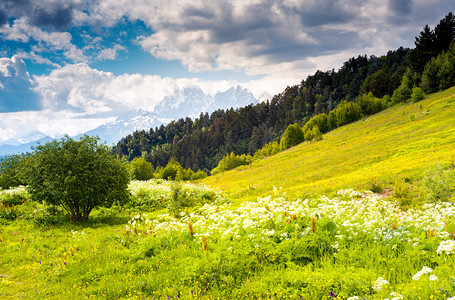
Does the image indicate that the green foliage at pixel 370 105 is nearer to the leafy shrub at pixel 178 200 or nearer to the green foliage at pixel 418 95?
the green foliage at pixel 418 95

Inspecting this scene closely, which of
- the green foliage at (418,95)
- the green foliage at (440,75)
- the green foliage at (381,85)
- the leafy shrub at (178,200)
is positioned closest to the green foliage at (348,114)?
the green foliage at (440,75)

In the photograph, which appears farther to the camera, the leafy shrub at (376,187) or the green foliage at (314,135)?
the green foliage at (314,135)

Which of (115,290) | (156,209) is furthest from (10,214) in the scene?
(115,290)

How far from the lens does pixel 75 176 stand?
1634 cm

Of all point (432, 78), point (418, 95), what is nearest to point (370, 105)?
point (432, 78)

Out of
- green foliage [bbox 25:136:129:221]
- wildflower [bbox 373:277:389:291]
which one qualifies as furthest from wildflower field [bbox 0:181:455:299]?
green foliage [bbox 25:136:129:221]

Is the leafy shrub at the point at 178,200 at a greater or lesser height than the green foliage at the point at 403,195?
greater

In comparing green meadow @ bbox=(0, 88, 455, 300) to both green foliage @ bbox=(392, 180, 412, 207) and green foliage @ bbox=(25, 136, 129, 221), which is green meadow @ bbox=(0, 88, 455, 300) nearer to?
green foliage @ bbox=(392, 180, 412, 207)

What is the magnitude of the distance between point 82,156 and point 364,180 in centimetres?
2217

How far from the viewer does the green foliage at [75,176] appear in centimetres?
1617

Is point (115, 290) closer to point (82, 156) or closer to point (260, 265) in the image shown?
point (260, 265)

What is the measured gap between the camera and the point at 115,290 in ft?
22.5

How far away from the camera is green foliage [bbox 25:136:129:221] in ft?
53.1

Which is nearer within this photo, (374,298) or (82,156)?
(374,298)
